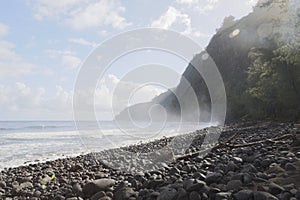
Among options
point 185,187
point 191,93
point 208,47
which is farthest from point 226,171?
point 208,47

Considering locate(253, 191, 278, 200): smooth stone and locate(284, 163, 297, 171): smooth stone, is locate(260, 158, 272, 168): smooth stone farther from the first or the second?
locate(253, 191, 278, 200): smooth stone

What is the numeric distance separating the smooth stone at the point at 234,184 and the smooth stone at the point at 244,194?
0.39m

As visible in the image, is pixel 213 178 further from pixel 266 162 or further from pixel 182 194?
pixel 266 162

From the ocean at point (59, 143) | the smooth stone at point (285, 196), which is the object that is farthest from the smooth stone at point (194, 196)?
the ocean at point (59, 143)

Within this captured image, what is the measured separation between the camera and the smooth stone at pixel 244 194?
15.3 feet

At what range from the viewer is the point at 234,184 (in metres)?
5.28

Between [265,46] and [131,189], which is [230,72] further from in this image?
[131,189]

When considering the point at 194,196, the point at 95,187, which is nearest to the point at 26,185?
the point at 95,187

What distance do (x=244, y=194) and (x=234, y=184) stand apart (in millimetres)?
563

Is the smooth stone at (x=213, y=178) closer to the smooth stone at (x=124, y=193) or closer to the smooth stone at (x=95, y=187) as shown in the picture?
the smooth stone at (x=124, y=193)

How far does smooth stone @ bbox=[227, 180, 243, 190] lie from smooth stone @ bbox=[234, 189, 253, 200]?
388 mm

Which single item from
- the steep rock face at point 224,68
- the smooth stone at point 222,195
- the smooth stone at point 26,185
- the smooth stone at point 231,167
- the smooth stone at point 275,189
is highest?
the steep rock face at point 224,68

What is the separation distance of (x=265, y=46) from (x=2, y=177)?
81.6 feet

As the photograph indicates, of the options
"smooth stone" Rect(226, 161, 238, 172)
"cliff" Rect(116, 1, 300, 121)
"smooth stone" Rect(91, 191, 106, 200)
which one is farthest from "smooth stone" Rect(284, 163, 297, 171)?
"cliff" Rect(116, 1, 300, 121)
